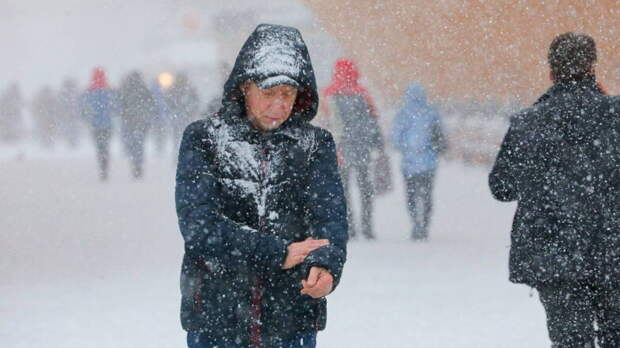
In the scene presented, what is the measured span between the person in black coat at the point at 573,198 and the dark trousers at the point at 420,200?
5.37m

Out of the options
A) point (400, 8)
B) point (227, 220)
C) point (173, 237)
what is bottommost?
point (173, 237)

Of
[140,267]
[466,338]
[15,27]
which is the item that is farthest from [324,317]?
[15,27]

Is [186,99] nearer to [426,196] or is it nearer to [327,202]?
[426,196]

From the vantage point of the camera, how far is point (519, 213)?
10.6 feet

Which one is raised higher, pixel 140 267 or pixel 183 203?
pixel 183 203

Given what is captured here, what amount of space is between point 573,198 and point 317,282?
46.3 inches

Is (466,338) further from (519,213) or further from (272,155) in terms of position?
(272,155)

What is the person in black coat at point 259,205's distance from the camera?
91.8 inches

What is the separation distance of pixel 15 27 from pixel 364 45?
47.9 m

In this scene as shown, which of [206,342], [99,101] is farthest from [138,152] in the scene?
[206,342]

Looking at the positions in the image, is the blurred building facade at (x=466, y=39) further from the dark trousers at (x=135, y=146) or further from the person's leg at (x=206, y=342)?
the person's leg at (x=206, y=342)

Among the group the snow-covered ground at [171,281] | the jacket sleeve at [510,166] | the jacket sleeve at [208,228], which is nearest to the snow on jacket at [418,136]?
the snow-covered ground at [171,281]

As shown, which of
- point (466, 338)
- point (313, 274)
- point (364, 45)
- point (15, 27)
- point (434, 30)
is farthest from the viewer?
point (15, 27)

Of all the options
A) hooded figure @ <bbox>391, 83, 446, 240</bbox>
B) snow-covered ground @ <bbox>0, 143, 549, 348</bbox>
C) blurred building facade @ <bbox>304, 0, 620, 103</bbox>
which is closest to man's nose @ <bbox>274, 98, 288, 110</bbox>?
snow-covered ground @ <bbox>0, 143, 549, 348</bbox>
